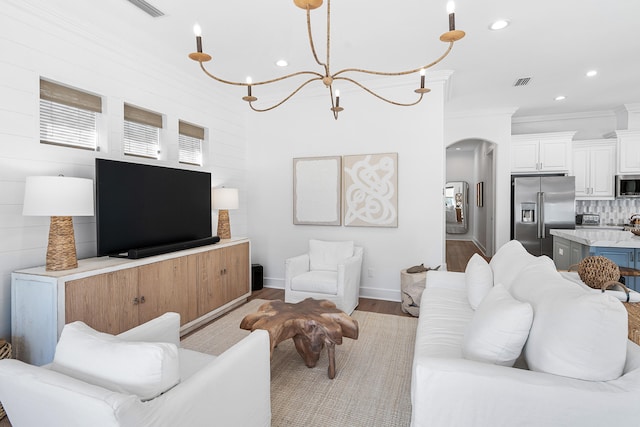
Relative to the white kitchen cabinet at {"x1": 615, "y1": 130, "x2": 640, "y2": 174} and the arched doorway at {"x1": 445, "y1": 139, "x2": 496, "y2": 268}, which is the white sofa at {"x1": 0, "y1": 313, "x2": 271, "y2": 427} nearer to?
the white kitchen cabinet at {"x1": 615, "y1": 130, "x2": 640, "y2": 174}

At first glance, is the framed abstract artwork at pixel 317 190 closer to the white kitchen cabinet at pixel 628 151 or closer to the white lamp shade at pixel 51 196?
the white lamp shade at pixel 51 196

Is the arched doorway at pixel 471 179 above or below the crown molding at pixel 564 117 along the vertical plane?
below

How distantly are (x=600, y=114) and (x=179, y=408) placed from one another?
775 centimetres

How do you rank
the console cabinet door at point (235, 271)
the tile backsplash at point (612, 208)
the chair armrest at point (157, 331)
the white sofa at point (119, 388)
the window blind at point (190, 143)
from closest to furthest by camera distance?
the white sofa at point (119, 388)
the chair armrest at point (157, 331)
the console cabinet door at point (235, 271)
the window blind at point (190, 143)
the tile backsplash at point (612, 208)

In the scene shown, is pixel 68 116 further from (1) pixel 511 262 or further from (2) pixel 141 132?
(1) pixel 511 262

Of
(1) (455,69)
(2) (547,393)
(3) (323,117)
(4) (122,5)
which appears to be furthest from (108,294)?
(1) (455,69)

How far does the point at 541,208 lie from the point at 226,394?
5.96 meters

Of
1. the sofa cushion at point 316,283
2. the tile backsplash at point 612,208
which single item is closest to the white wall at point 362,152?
A: the sofa cushion at point 316,283

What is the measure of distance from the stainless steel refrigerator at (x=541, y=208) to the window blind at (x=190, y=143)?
202 inches

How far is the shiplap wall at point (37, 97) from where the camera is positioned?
2.42m

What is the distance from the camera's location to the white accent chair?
3.52 m

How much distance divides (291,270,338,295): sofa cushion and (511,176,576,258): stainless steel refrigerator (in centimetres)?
388

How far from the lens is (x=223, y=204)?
13.7 feet

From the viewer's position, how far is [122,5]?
8.78 feet
